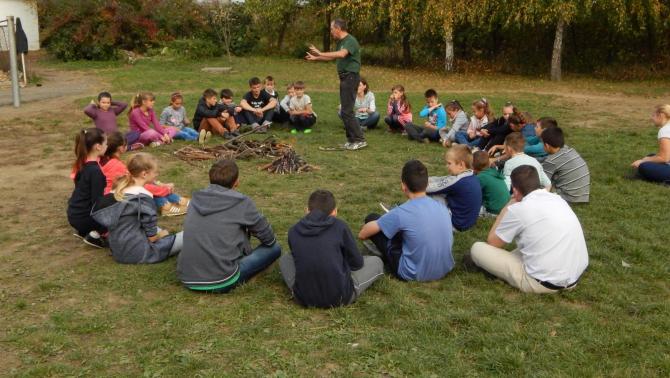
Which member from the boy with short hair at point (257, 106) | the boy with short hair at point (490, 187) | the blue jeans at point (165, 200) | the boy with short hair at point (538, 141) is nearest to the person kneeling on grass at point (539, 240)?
the boy with short hair at point (490, 187)

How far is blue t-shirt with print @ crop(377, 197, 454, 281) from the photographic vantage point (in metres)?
4.81

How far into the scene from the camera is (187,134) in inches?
422

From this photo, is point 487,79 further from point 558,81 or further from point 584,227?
point 584,227

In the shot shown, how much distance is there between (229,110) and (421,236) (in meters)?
7.12

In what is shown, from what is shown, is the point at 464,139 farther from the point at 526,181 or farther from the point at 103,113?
the point at 103,113

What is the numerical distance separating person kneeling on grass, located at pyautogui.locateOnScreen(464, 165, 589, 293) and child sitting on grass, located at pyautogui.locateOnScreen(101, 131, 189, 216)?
3.53m

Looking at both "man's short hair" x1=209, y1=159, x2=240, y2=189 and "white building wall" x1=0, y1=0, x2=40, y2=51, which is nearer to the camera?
"man's short hair" x1=209, y1=159, x2=240, y2=189

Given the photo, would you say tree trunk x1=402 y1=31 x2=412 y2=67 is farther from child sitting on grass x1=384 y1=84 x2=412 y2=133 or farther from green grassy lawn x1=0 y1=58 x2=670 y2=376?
green grassy lawn x1=0 y1=58 x2=670 y2=376

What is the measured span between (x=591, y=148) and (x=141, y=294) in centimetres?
789

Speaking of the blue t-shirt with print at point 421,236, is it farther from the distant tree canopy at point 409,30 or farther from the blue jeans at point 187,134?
the distant tree canopy at point 409,30

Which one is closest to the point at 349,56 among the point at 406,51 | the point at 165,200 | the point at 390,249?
the point at 165,200

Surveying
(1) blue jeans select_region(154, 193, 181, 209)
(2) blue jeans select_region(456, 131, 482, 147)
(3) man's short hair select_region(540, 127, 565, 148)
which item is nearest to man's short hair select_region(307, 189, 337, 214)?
(1) blue jeans select_region(154, 193, 181, 209)

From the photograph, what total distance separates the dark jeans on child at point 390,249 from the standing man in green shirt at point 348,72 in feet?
15.6

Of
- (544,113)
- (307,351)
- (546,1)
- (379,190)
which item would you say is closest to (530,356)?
(307,351)
